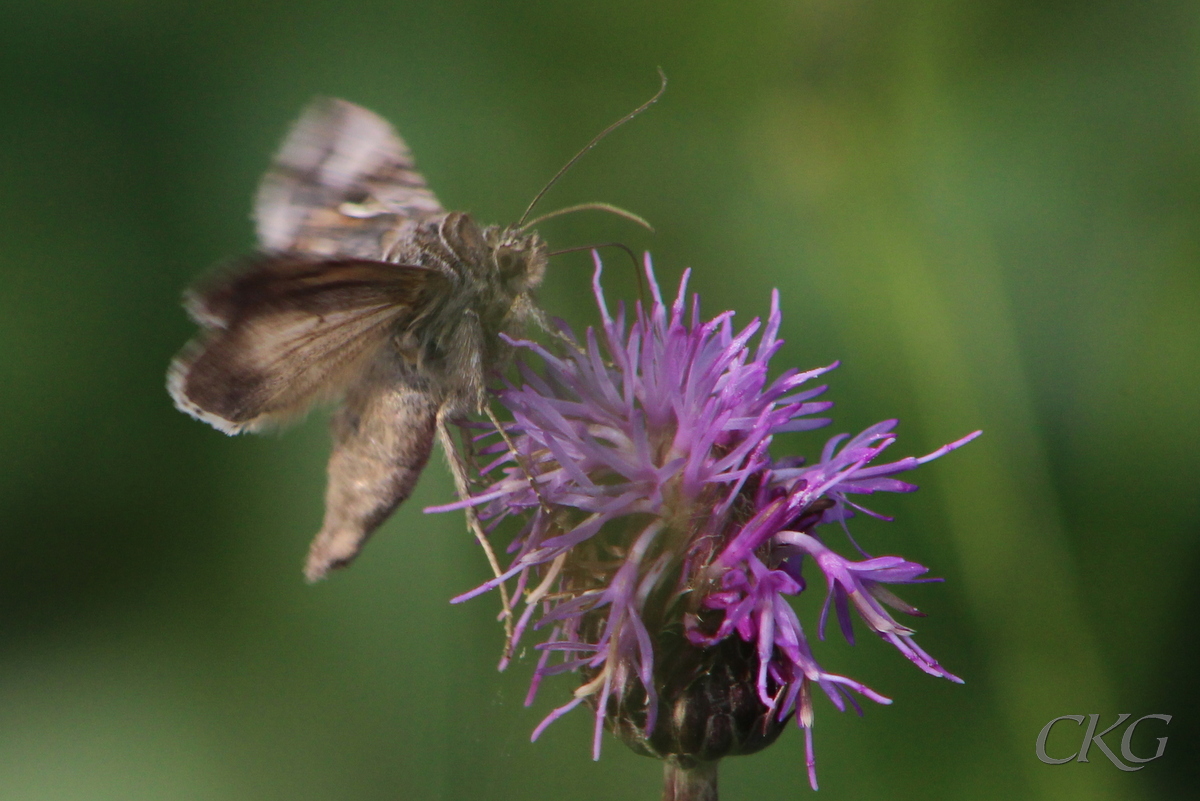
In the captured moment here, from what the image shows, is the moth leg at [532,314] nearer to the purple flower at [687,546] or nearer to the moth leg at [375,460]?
the purple flower at [687,546]

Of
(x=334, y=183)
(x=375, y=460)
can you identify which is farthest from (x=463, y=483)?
(x=334, y=183)

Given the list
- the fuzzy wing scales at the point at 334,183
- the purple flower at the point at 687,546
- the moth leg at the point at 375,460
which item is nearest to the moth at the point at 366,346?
the moth leg at the point at 375,460

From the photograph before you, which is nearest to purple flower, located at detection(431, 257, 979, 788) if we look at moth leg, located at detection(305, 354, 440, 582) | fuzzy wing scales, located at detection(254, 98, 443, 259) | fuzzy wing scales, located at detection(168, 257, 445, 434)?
moth leg, located at detection(305, 354, 440, 582)

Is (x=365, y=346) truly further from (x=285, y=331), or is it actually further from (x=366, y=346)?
(x=285, y=331)

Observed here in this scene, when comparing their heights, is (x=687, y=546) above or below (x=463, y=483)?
below

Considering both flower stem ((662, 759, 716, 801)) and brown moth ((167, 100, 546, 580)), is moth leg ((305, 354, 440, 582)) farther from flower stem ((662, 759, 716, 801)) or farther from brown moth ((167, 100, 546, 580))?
flower stem ((662, 759, 716, 801))

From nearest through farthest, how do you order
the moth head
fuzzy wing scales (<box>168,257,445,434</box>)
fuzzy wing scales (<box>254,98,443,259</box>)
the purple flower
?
the purple flower → fuzzy wing scales (<box>168,257,445,434</box>) → the moth head → fuzzy wing scales (<box>254,98,443,259</box>)

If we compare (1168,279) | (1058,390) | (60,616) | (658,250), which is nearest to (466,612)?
(60,616)
